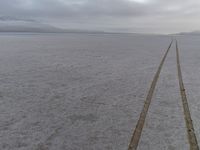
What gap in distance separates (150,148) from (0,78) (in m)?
4.86

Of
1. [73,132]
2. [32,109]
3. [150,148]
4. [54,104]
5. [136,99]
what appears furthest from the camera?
[136,99]

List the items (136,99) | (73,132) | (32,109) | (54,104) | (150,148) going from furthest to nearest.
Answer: (136,99), (54,104), (32,109), (73,132), (150,148)

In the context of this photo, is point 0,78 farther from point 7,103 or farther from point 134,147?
point 134,147

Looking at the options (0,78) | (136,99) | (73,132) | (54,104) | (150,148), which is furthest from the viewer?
(0,78)

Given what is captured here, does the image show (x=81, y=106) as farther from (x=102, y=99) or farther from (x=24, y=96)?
(x=24, y=96)

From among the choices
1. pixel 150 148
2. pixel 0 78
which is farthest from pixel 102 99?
pixel 0 78

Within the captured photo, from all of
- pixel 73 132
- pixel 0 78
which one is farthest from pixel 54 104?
pixel 0 78

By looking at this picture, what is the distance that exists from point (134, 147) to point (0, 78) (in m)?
4.73

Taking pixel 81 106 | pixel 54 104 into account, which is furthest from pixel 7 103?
pixel 81 106

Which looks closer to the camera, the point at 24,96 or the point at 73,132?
the point at 73,132

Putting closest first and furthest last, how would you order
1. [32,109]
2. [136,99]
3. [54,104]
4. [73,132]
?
1. [73,132]
2. [32,109]
3. [54,104]
4. [136,99]

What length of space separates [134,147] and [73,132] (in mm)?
835

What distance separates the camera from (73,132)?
9.49 ft

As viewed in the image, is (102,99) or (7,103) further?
(102,99)
